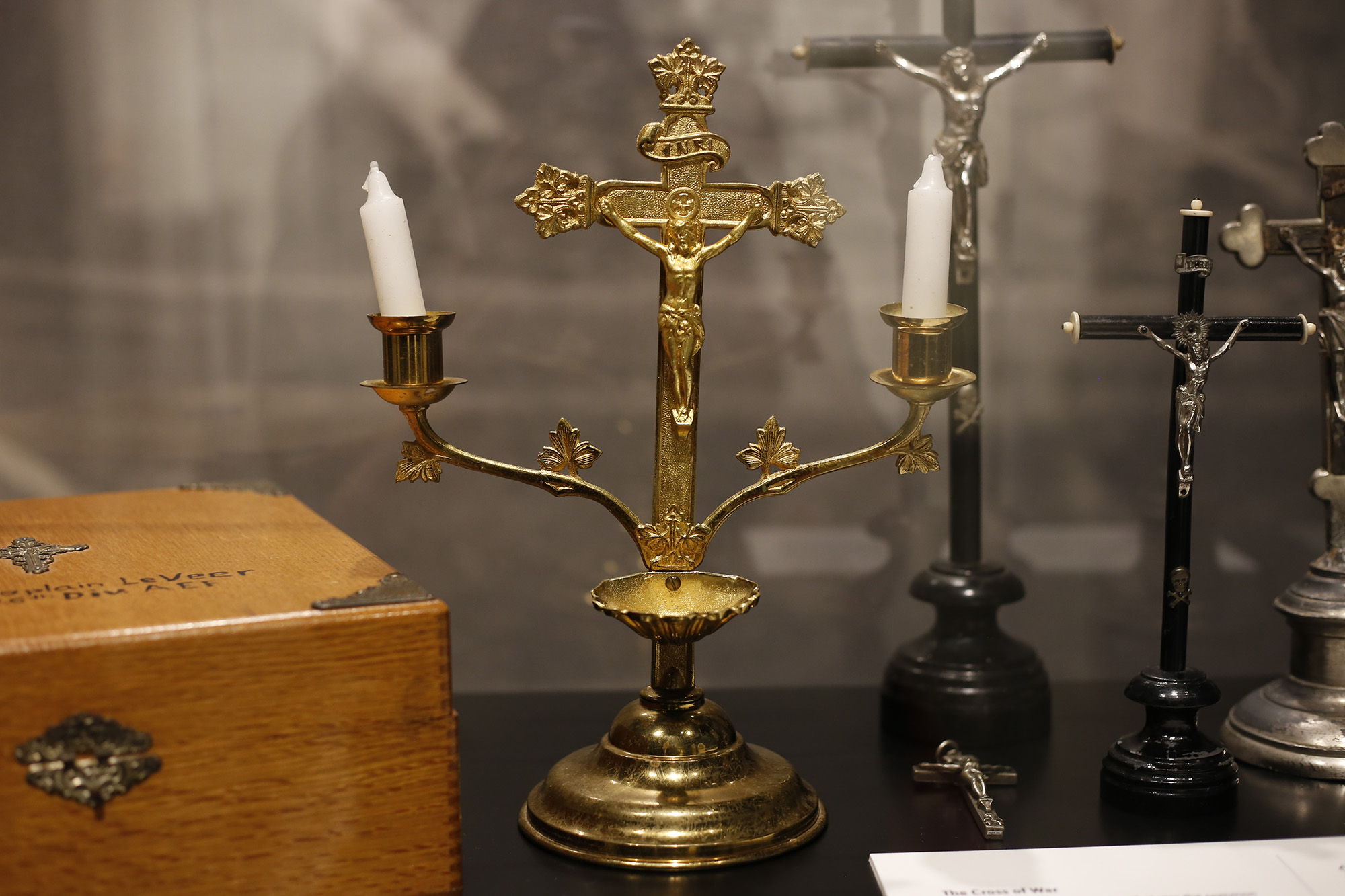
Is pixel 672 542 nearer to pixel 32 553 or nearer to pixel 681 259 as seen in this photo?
pixel 681 259

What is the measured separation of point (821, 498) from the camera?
1272 mm

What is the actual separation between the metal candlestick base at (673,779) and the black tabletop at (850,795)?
18 millimetres

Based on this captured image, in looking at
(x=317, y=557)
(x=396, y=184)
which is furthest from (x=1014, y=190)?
(x=317, y=557)

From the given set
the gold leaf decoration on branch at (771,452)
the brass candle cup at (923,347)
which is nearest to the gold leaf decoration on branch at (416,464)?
the gold leaf decoration on branch at (771,452)

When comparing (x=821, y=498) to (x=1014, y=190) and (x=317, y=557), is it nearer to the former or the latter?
(x=1014, y=190)

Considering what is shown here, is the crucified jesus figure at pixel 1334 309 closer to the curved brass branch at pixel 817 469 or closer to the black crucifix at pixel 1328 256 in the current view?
the black crucifix at pixel 1328 256

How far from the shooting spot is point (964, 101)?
1063 mm

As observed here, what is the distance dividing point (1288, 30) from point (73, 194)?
1.17 metres

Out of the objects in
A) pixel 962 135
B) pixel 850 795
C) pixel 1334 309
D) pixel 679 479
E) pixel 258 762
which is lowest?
pixel 850 795

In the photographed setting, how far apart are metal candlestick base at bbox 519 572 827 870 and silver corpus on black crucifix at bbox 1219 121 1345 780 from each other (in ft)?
1.32

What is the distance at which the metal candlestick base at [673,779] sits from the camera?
0.82m

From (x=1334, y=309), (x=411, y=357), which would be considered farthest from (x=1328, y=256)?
(x=411, y=357)

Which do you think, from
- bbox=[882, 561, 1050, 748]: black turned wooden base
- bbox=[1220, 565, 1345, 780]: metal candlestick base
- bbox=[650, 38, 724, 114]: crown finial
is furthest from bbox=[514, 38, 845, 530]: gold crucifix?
bbox=[1220, 565, 1345, 780]: metal candlestick base

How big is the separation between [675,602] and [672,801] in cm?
13
